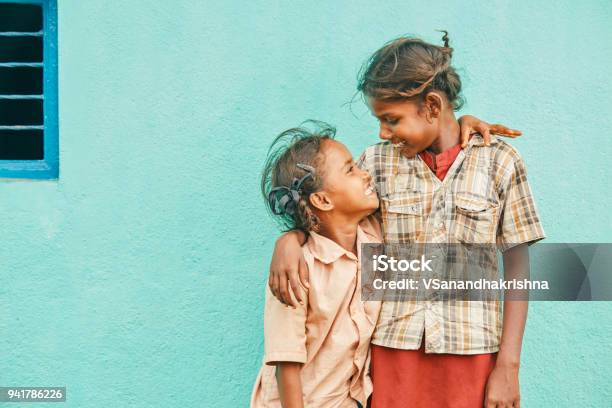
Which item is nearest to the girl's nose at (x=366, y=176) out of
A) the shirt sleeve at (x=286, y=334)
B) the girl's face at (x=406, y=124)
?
the girl's face at (x=406, y=124)

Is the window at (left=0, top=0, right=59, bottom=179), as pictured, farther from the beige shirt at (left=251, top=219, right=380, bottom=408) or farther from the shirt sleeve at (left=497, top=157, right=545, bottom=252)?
the shirt sleeve at (left=497, top=157, right=545, bottom=252)

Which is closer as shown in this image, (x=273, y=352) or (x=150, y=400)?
(x=273, y=352)

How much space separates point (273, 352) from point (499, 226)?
2.37ft

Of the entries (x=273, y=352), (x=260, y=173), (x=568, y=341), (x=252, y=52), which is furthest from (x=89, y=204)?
(x=568, y=341)

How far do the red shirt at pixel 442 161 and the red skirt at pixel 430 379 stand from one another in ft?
1.64

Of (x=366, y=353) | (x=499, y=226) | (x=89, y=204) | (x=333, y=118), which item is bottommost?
(x=366, y=353)

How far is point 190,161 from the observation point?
2.75 metres

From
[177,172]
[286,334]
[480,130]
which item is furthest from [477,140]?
[177,172]

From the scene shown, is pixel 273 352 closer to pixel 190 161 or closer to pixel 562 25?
pixel 190 161

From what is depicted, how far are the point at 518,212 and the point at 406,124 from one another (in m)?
0.39

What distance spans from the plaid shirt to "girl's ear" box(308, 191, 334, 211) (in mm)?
207

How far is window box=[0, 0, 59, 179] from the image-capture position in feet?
9.07

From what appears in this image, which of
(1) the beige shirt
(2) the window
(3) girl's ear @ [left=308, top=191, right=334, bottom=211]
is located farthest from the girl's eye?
(2) the window

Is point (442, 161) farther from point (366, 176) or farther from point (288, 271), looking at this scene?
point (288, 271)
